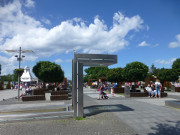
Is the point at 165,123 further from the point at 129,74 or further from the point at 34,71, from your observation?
the point at 34,71

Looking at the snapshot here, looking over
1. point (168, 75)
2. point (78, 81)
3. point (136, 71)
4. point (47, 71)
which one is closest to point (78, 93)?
point (78, 81)

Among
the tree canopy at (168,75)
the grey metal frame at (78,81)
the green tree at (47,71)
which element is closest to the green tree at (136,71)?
the tree canopy at (168,75)

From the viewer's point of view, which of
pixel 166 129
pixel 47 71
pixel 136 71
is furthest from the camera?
pixel 47 71

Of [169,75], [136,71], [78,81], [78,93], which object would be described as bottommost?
[78,93]

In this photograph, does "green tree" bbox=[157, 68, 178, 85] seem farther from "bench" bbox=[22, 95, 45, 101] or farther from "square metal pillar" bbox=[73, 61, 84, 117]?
"square metal pillar" bbox=[73, 61, 84, 117]

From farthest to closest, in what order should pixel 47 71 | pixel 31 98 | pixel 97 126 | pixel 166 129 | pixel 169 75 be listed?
1. pixel 47 71
2. pixel 169 75
3. pixel 31 98
4. pixel 97 126
5. pixel 166 129

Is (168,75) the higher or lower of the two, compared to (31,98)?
higher

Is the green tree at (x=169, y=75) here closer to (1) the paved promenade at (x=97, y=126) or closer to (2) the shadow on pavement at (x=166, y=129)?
(1) the paved promenade at (x=97, y=126)

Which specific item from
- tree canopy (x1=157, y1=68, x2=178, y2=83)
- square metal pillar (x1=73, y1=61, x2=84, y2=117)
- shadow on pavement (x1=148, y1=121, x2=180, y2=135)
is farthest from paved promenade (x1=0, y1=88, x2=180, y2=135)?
tree canopy (x1=157, y1=68, x2=178, y2=83)

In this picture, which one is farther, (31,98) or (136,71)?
(136,71)

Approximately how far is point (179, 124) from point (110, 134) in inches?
102

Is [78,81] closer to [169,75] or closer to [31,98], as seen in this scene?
[31,98]

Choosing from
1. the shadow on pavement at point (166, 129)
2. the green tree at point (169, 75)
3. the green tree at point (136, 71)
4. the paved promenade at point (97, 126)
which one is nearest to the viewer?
the shadow on pavement at point (166, 129)

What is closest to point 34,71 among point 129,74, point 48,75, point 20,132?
point 48,75
